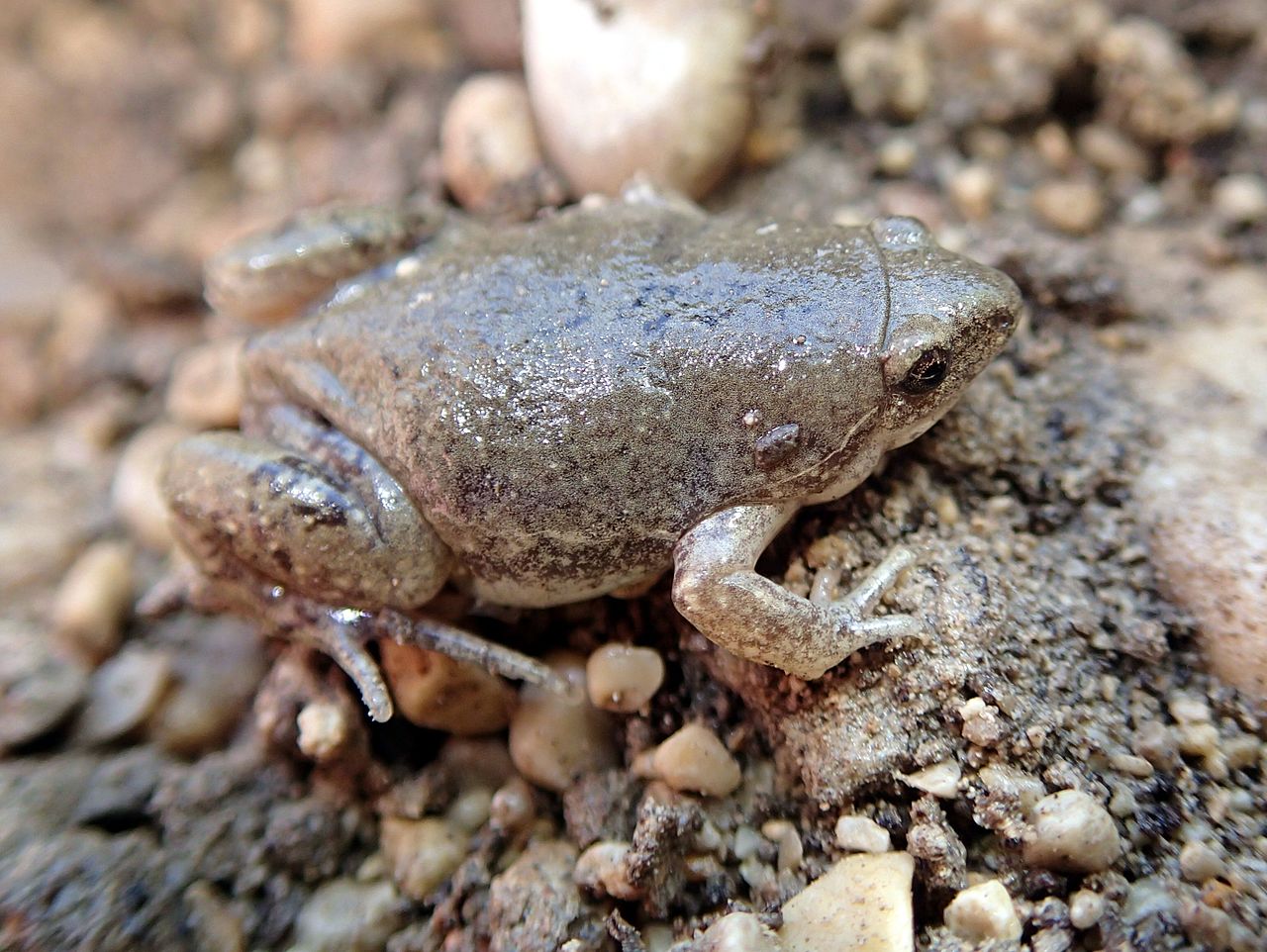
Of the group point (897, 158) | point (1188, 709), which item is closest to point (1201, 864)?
point (1188, 709)

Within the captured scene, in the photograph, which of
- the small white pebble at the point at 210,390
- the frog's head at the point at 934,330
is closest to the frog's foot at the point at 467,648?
the frog's head at the point at 934,330

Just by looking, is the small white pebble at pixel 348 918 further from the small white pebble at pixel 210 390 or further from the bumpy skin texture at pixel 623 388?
the small white pebble at pixel 210 390

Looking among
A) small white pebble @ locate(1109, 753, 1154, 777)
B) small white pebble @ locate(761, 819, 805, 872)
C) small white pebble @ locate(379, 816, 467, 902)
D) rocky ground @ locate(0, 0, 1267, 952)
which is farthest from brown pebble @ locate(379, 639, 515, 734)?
small white pebble @ locate(1109, 753, 1154, 777)

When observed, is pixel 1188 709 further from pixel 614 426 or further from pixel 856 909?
pixel 614 426

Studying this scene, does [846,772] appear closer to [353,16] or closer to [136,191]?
[353,16]

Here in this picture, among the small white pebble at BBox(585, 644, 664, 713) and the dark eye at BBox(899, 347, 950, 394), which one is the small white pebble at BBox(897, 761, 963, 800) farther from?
the dark eye at BBox(899, 347, 950, 394)

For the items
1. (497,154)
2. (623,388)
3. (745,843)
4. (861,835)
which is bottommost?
(745,843)
